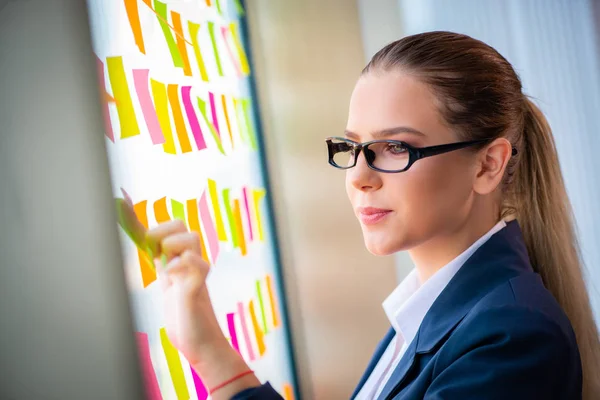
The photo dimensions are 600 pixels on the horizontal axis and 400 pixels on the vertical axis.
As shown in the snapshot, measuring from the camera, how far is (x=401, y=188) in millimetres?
1047

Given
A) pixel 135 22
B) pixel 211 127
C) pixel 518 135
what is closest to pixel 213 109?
pixel 211 127

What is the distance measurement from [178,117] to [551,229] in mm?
885

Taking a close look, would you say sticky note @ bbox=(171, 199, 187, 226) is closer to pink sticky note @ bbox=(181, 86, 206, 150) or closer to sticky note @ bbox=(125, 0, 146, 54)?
pink sticky note @ bbox=(181, 86, 206, 150)

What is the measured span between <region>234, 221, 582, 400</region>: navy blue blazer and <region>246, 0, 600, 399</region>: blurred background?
3.37 ft

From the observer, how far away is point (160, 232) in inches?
40.4

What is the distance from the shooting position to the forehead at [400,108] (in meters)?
1.03

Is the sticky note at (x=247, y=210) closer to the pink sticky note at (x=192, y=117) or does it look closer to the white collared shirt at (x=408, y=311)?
the pink sticky note at (x=192, y=117)

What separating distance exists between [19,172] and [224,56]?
892mm

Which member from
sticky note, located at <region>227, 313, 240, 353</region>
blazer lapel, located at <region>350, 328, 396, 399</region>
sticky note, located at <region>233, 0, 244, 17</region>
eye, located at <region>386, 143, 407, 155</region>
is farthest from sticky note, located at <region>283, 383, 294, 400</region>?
sticky note, located at <region>233, 0, 244, 17</region>

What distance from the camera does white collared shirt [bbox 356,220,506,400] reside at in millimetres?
1097

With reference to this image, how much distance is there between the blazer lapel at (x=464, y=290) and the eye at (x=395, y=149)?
9.0 inches

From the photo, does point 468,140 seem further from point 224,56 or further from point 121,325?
point 224,56

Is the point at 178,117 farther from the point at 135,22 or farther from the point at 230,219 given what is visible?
the point at 230,219

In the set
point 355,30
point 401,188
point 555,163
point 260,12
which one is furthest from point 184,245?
point 355,30
